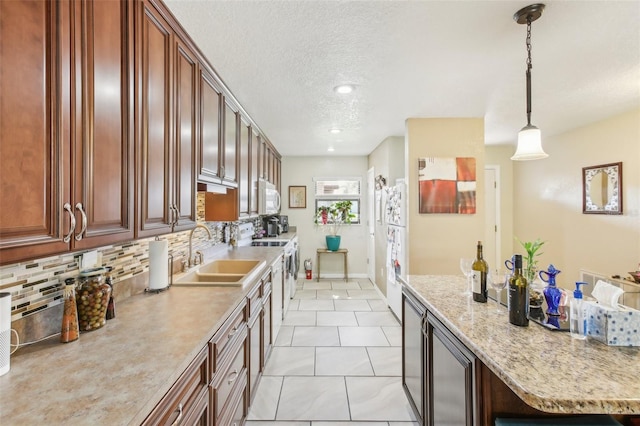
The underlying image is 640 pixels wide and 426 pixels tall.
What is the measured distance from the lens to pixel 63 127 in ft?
2.99

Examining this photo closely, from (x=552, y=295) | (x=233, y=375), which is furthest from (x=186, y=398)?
(x=552, y=295)

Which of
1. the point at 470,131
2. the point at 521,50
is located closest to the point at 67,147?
the point at 521,50

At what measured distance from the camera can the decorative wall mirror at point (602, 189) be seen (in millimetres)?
3398

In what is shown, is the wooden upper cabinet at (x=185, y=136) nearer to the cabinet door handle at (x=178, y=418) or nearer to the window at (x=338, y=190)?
the cabinet door handle at (x=178, y=418)

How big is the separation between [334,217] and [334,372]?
3.59 metres

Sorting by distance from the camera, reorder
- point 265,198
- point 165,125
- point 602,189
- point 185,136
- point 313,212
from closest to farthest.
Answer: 1. point 165,125
2. point 185,136
3. point 602,189
4. point 265,198
5. point 313,212

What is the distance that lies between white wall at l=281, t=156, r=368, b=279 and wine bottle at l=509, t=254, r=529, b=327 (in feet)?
15.4

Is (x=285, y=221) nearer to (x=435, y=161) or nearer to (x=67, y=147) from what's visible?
(x=435, y=161)

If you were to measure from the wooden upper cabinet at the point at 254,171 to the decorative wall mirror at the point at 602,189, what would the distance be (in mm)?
4160

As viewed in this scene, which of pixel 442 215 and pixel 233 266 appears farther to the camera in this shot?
pixel 442 215

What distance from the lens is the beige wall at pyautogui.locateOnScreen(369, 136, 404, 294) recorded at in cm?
432

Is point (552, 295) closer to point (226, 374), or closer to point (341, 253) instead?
point (226, 374)

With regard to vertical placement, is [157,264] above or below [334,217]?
below

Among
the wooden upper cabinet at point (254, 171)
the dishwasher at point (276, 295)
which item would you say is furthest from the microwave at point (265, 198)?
the dishwasher at point (276, 295)
